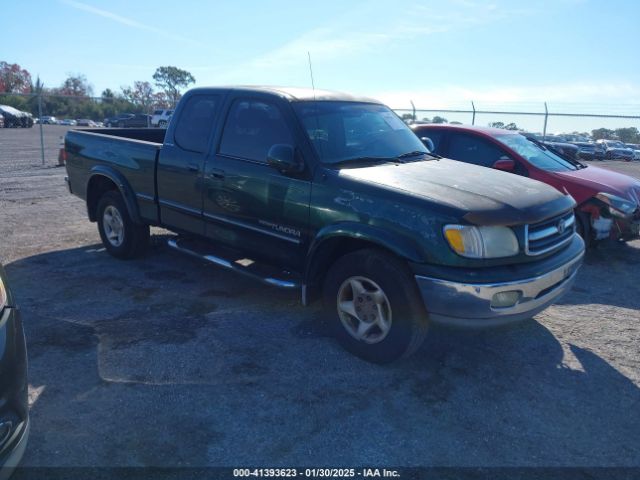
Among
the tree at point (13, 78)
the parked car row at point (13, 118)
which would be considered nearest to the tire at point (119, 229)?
the parked car row at point (13, 118)

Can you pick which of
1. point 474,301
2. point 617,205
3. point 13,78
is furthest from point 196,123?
point 13,78

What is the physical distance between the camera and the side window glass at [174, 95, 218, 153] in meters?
4.96

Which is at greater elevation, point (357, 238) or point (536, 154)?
point (536, 154)

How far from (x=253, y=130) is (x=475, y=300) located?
240cm

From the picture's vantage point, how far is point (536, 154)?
7312mm

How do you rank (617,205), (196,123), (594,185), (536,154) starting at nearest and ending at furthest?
(196,123) < (617,205) < (594,185) < (536,154)

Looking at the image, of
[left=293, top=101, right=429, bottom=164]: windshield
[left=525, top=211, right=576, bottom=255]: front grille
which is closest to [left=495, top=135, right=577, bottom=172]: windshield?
[left=293, top=101, right=429, bottom=164]: windshield

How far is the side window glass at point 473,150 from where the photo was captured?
724 cm

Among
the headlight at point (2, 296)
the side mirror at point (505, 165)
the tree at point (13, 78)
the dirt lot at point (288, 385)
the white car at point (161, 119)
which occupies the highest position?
the tree at point (13, 78)

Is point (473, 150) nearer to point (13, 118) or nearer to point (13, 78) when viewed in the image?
point (13, 118)

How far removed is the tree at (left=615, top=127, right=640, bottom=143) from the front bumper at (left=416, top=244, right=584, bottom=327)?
39508 mm

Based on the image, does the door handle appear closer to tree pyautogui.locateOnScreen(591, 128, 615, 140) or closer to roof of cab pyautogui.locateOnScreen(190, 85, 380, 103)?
roof of cab pyautogui.locateOnScreen(190, 85, 380, 103)

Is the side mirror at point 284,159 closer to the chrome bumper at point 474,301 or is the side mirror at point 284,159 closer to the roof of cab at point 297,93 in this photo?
the roof of cab at point 297,93

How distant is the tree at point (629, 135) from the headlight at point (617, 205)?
117 ft
